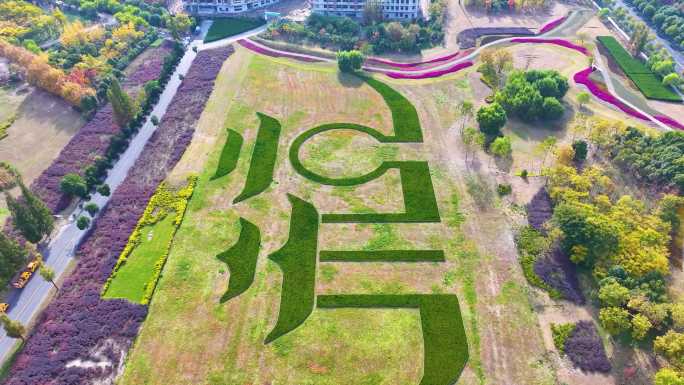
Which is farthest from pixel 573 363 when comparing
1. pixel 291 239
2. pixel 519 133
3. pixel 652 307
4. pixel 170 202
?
pixel 170 202

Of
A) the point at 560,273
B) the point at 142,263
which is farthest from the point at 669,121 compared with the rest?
the point at 142,263

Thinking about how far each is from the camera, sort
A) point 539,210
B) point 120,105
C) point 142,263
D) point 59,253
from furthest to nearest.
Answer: point 120,105, point 539,210, point 59,253, point 142,263

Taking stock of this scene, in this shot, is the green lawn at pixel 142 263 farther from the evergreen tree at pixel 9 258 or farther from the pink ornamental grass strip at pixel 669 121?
the pink ornamental grass strip at pixel 669 121

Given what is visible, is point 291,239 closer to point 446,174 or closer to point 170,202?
point 170,202

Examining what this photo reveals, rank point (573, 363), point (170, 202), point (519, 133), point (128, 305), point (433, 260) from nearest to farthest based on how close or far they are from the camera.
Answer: point (573, 363) < point (128, 305) < point (433, 260) < point (170, 202) < point (519, 133)

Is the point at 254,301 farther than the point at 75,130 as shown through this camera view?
No

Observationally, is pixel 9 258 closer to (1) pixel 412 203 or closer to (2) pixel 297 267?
(2) pixel 297 267

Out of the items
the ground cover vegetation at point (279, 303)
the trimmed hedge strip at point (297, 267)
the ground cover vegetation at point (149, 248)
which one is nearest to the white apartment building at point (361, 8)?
the ground cover vegetation at point (279, 303)
